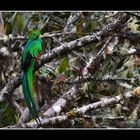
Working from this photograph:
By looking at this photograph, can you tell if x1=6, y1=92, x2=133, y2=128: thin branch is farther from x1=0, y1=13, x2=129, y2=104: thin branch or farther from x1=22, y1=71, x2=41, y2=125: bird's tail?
x1=0, y1=13, x2=129, y2=104: thin branch

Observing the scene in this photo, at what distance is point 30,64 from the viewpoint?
267cm

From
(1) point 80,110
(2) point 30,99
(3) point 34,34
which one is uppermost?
(3) point 34,34

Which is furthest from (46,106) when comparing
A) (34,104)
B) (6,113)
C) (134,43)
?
(134,43)

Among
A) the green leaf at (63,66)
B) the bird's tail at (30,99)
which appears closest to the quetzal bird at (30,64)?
the bird's tail at (30,99)

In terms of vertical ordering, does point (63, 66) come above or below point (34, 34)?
below

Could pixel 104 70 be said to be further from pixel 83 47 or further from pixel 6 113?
pixel 6 113

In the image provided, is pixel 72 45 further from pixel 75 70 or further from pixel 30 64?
pixel 30 64

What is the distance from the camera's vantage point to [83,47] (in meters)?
2.67

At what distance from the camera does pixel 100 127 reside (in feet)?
8.60

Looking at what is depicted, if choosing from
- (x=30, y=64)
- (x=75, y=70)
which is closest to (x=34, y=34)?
(x=30, y=64)
